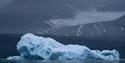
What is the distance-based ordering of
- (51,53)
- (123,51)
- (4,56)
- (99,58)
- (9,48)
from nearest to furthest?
(51,53)
(99,58)
(4,56)
(9,48)
(123,51)

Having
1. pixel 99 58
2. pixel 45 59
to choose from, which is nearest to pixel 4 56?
pixel 45 59

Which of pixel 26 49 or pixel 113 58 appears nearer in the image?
pixel 26 49

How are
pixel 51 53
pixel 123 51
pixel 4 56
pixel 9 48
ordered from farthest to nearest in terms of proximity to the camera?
pixel 123 51
pixel 9 48
pixel 4 56
pixel 51 53

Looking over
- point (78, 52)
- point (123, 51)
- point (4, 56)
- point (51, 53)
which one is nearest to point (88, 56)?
point (78, 52)

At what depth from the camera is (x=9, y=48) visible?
6469cm

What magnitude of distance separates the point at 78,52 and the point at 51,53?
4506 millimetres

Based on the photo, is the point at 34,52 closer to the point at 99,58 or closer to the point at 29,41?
the point at 29,41

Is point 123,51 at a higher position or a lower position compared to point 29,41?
higher

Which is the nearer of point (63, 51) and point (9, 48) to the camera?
point (63, 51)

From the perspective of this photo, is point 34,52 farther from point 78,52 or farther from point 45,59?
point 78,52

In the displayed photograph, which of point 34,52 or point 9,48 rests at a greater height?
point 9,48

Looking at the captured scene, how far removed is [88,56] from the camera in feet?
165

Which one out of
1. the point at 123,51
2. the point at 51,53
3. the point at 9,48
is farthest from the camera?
the point at 123,51

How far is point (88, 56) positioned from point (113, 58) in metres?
3.98
